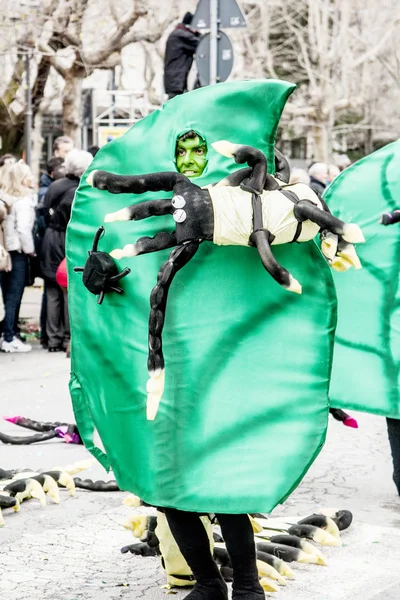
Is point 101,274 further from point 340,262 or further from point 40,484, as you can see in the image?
point 40,484

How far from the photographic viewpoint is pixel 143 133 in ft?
14.6

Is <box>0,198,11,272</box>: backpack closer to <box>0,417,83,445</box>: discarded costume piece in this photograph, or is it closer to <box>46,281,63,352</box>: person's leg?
<box>46,281,63,352</box>: person's leg

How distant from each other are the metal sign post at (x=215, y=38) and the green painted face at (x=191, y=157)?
17.7ft

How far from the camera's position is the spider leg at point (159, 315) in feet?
13.4

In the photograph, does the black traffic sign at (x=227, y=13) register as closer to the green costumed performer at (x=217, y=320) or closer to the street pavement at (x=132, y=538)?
the street pavement at (x=132, y=538)

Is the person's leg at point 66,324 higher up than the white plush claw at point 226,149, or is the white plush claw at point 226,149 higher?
the white plush claw at point 226,149

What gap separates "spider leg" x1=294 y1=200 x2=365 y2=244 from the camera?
4039 mm

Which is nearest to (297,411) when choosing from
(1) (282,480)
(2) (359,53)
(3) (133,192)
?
(1) (282,480)

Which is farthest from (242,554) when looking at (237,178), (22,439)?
(22,439)

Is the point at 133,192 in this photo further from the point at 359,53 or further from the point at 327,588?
the point at 359,53

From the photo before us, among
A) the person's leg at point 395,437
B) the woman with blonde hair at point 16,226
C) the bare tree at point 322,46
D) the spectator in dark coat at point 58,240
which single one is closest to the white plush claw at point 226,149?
the person's leg at point 395,437

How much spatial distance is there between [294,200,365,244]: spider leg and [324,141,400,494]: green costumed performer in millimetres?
1905

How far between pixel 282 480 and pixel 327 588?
845mm

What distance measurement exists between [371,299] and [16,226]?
18.0ft
